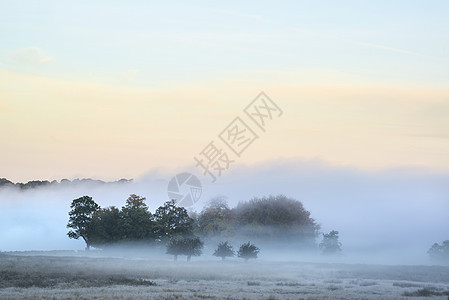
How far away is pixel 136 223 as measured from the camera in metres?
125

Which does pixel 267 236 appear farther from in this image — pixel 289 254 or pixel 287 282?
pixel 287 282

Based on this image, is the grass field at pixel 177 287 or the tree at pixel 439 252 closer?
the grass field at pixel 177 287

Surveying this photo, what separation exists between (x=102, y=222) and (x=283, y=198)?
5092cm

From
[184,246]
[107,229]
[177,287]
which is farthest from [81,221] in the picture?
[177,287]

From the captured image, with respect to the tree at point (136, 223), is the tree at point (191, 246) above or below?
below

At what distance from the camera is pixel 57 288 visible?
5109 cm

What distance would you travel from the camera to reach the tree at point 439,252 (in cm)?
15988

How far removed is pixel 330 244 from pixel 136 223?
53160 mm

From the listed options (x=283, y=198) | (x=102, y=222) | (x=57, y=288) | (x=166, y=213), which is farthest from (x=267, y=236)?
(x=57, y=288)

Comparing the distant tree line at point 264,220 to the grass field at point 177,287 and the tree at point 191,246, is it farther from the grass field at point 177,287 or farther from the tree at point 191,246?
the grass field at point 177,287

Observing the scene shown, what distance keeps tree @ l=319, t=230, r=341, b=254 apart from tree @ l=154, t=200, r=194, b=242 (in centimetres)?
4387

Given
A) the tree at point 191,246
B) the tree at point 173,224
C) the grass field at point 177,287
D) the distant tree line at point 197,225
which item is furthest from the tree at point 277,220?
the grass field at point 177,287

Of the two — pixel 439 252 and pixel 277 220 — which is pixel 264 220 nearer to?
pixel 277 220

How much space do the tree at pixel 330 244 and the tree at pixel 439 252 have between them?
86.0 ft
